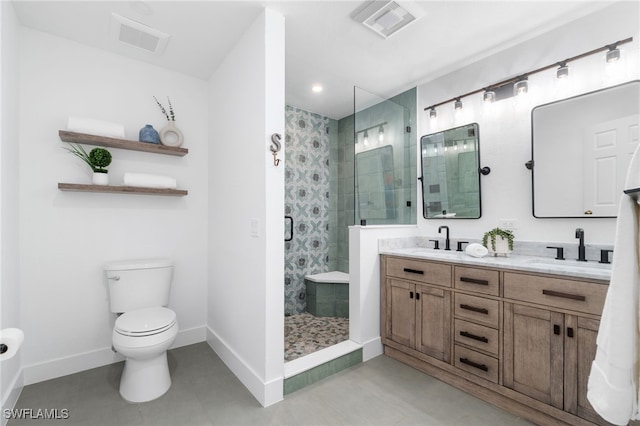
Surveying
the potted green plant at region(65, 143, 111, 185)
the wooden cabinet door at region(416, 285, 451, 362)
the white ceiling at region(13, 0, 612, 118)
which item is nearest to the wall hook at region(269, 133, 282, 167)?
the white ceiling at region(13, 0, 612, 118)

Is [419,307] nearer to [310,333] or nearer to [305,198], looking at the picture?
[310,333]

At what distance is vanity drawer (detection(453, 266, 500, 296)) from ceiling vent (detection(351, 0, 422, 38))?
176 cm

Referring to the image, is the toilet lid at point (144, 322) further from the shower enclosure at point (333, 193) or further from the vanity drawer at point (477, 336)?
the vanity drawer at point (477, 336)

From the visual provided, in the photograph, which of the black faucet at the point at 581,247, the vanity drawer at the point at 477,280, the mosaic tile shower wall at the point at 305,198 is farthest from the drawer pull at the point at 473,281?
the mosaic tile shower wall at the point at 305,198

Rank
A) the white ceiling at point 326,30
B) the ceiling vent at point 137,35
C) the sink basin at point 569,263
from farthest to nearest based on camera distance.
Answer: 1. the ceiling vent at point 137,35
2. the white ceiling at point 326,30
3. the sink basin at point 569,263

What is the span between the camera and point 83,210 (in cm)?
225

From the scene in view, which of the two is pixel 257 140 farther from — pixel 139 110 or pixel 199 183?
pixel 139 110

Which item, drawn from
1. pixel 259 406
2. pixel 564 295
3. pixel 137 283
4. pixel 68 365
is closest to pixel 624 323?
pixel 564 295

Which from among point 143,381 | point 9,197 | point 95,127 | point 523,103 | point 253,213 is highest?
point 523,103

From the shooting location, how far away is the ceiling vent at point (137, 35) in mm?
1990

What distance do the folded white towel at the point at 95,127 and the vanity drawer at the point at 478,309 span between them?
285cm

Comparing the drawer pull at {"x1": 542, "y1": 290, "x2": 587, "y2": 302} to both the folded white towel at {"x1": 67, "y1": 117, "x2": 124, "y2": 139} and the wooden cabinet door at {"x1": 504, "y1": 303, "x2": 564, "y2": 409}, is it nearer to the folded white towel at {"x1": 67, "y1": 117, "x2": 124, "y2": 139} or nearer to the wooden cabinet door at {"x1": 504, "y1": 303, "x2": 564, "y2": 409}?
the wooden cabinet door at {"x1": 504, "y1": 303, "x2": 564, "y2": 409}

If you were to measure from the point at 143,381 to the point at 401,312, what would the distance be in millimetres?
1914

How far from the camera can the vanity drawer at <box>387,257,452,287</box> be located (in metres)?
2.13
